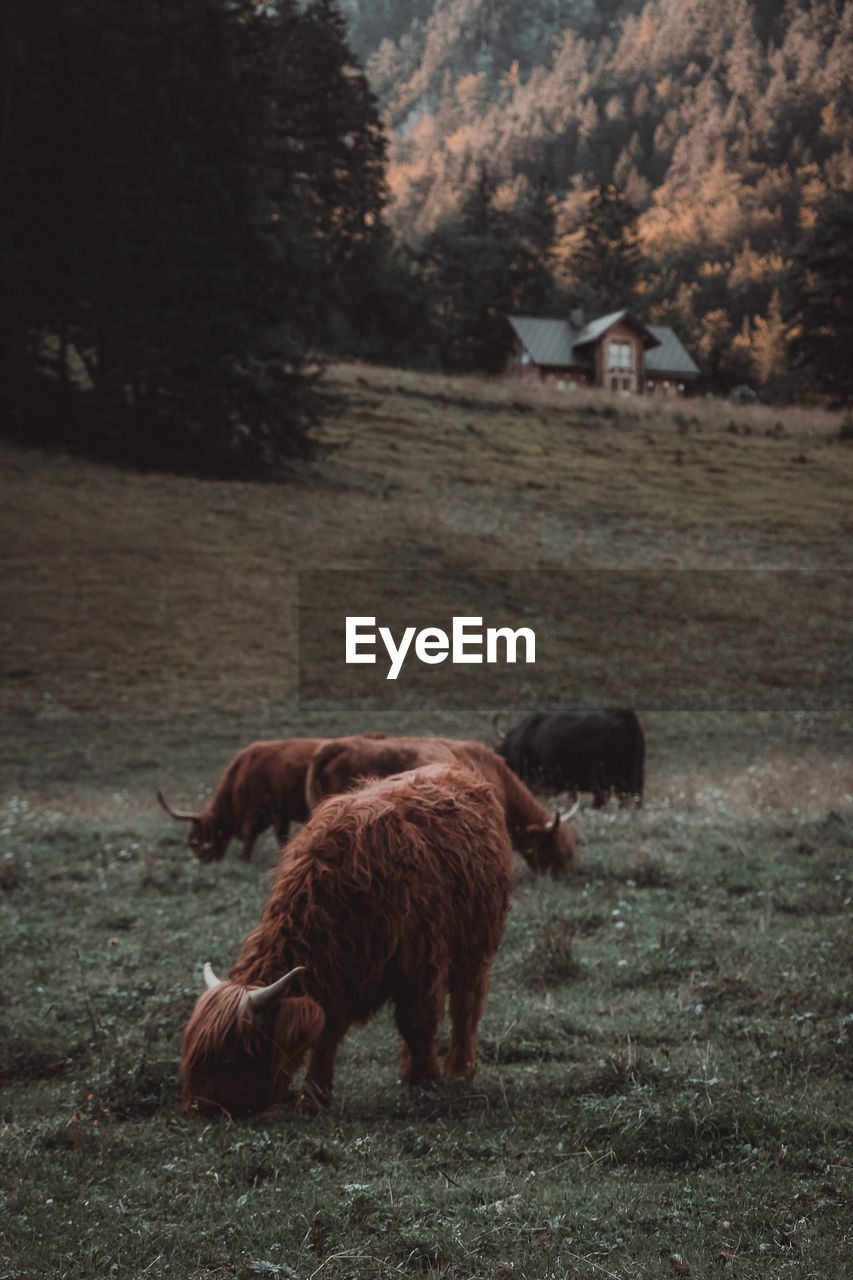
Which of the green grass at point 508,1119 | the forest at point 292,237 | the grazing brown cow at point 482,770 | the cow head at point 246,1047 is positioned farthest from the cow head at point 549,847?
the forest at point 292,237

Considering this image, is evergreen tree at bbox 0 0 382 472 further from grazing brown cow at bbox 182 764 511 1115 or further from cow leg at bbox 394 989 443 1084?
cow leg at bbox 394 989 443 1084

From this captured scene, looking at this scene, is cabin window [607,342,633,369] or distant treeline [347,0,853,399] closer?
cabin window [607,342,633,369]

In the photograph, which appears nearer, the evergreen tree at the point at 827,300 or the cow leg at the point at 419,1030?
the cow leg at the point at 419,1030

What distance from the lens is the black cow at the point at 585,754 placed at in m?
13.4

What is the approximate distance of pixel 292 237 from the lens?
119 ft

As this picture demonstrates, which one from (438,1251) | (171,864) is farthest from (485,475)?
(438,1251)

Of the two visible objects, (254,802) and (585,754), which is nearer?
(254,802)

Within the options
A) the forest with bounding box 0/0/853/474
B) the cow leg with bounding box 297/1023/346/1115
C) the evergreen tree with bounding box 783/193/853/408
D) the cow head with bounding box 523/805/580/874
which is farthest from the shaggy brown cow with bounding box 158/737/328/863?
the evergreen tree with bounding box 783/193/853/408

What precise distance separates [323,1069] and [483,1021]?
1.45 meters

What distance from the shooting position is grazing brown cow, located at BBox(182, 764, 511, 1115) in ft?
14.5

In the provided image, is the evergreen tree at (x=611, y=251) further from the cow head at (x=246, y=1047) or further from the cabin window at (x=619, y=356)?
the cow head at (x=246, y=1047)

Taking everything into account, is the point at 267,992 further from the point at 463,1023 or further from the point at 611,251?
the point at 611,251

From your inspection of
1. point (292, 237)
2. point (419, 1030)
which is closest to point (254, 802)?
point (419, 1030)

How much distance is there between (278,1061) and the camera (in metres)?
A: 4.37
